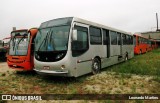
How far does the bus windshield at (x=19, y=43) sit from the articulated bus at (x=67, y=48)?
1.56m

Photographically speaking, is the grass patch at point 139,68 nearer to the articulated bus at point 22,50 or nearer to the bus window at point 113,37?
the bus window at point 113,37

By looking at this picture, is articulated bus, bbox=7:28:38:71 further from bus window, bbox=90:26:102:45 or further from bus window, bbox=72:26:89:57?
bus window, bbox=90:26:102:45

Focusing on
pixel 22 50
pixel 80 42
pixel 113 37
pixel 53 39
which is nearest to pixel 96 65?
pixel 80 42

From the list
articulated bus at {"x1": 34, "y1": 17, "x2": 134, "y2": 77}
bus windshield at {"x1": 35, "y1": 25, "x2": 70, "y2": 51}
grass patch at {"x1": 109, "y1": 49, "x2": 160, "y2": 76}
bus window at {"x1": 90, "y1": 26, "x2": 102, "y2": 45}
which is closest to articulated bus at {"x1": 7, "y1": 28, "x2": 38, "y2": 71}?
articulated bus at {"x1": 34, "y1": 17, "x2": 134, "y2": 77}

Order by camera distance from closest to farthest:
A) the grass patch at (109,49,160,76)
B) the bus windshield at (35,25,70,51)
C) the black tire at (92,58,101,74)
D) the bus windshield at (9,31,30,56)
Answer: the bus windshield at (35,25,70,51) < the black tire at (92,58,101,74) < the bus windshield at (9,31,30,56) < the grass patch at (109,49,160,76)

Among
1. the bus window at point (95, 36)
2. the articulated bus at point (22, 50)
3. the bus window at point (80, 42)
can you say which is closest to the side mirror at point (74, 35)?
the bus window at point (80, 42)

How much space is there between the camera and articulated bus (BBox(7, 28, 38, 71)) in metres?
10.2

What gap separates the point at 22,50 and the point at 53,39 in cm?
292

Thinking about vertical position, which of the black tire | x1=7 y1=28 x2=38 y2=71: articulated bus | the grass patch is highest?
x1=7 y1=28 x2=38 y2=71: articulated bus

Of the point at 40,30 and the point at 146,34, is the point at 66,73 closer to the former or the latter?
the point at 40,30

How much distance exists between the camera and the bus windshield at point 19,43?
10391 mm

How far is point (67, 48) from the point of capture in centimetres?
790

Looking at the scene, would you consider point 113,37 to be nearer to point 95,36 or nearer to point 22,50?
point 95,36

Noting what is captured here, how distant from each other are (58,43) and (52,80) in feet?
6.92
